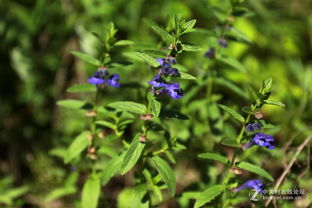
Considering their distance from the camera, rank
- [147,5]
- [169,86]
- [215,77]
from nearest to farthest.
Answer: [169,86]
[215,77]
[147,5]

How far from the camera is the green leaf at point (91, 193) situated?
10.3 ft

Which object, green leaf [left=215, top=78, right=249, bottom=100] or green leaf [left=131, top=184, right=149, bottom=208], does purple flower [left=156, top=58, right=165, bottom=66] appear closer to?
green leaf [left=131, top=184, right=149, bottom=208]

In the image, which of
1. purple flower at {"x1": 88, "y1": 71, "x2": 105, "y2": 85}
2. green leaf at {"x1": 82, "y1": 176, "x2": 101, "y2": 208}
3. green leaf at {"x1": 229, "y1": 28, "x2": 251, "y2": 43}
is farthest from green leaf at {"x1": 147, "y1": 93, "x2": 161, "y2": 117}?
green leaf at {"x1": 229, "y1": 28, "x2": 251, "y2": 43}

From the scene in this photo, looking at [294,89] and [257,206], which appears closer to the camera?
[257,206]

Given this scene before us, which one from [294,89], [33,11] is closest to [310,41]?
[294,89]

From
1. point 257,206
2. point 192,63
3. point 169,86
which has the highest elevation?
point 192,63

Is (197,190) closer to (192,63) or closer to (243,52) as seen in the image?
(192,63)

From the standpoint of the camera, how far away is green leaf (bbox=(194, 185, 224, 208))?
277cm

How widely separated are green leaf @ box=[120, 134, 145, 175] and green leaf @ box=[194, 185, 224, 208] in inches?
22.1

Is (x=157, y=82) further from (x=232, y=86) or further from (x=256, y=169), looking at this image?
(x=232, y=86)

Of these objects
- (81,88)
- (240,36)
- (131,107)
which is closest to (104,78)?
(81,88)

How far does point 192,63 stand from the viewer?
5.25 meters

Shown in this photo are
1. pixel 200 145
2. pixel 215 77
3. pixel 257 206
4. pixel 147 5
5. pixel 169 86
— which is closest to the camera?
pixel 169 86

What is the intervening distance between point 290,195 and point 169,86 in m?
1.72
